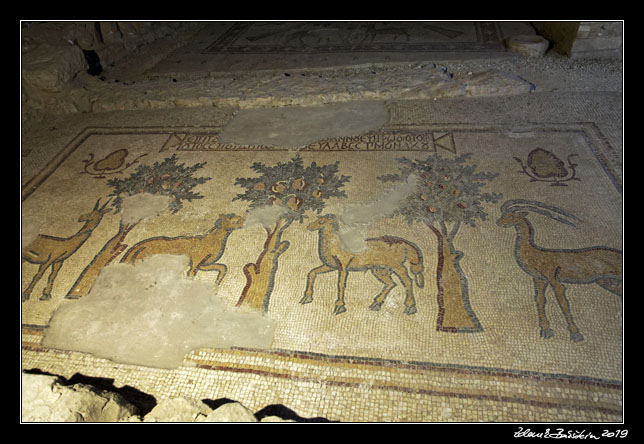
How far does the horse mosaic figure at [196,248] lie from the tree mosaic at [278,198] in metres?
0.26

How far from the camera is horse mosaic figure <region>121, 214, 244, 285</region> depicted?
9.49 feet

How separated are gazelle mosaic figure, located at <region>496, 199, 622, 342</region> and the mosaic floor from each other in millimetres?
11

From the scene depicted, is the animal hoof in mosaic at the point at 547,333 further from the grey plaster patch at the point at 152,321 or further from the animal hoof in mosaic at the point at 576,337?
the grey plaster patch at the point at 152,321

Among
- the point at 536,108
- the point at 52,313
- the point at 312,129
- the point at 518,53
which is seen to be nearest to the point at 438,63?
the point at 518,53

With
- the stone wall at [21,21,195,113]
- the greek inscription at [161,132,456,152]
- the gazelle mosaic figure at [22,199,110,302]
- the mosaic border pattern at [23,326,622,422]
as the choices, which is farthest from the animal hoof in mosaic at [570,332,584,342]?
the stone wall at [21,21,195,113]

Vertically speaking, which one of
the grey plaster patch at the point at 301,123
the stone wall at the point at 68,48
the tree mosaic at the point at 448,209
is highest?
the stone wall at the point at 68,48

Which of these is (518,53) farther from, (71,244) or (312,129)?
(71,244)

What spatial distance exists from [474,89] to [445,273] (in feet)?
10.2

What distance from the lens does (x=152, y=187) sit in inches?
146

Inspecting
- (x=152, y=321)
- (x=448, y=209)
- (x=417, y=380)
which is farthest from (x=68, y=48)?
(x=417, y=380)

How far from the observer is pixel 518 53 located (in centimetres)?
594

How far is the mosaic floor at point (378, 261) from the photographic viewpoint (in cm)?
215

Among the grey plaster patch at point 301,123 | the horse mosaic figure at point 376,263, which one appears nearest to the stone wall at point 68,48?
the grey plaster patch at point 301,123

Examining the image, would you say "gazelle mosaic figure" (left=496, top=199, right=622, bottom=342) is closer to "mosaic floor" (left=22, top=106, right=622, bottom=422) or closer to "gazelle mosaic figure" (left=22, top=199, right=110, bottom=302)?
"mosaic floor" (left=22, top=106, right=622, bottom=422)
